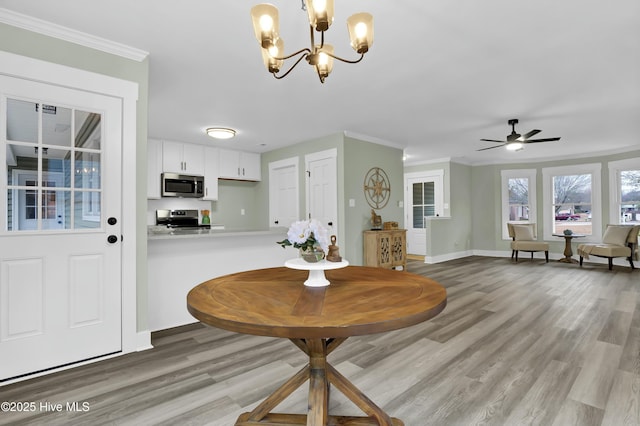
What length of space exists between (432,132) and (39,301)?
507 centimetres

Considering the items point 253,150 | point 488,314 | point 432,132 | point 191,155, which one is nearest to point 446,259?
point 432,132

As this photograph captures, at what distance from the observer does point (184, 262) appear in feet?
10.3

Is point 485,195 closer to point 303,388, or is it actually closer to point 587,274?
point 587,274

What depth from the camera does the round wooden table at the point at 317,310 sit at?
102 cm

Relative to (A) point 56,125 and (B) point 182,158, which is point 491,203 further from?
(A) point 56,125

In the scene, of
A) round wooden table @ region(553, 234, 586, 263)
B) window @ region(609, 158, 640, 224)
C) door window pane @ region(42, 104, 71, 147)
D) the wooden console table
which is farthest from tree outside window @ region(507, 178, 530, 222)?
door window pane @ region(42, 104, 71, 147)

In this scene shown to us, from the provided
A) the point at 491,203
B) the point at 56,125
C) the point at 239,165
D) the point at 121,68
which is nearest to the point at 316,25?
the point at 121,68

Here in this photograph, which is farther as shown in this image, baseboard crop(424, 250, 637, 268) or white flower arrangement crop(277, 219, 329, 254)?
baseboard crop(424, 250, 637, 268)

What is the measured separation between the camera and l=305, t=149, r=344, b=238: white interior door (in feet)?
16.9

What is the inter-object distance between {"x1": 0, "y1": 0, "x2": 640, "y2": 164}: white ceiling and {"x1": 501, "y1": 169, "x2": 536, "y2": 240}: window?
2.44 meters

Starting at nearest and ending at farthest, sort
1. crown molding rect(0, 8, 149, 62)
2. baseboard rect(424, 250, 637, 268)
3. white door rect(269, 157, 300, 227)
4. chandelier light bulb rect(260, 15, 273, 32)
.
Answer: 1. chandelier light bulb rect(260, 15, 273, 32)
2. crown molding rect(0, 8, 149, 62)
3. white door rect(269, 157, 300, 227)
4. baseboard rect(424, 250, 637, 268)

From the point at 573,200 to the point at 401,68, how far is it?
6546 mm

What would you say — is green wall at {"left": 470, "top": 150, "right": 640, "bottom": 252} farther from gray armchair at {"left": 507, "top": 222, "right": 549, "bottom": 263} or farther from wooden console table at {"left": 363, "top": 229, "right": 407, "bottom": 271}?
wooden console table at {"left": 363, "top": 229, "right": 407, "bottom": 271}

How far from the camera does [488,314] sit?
3.48 m
